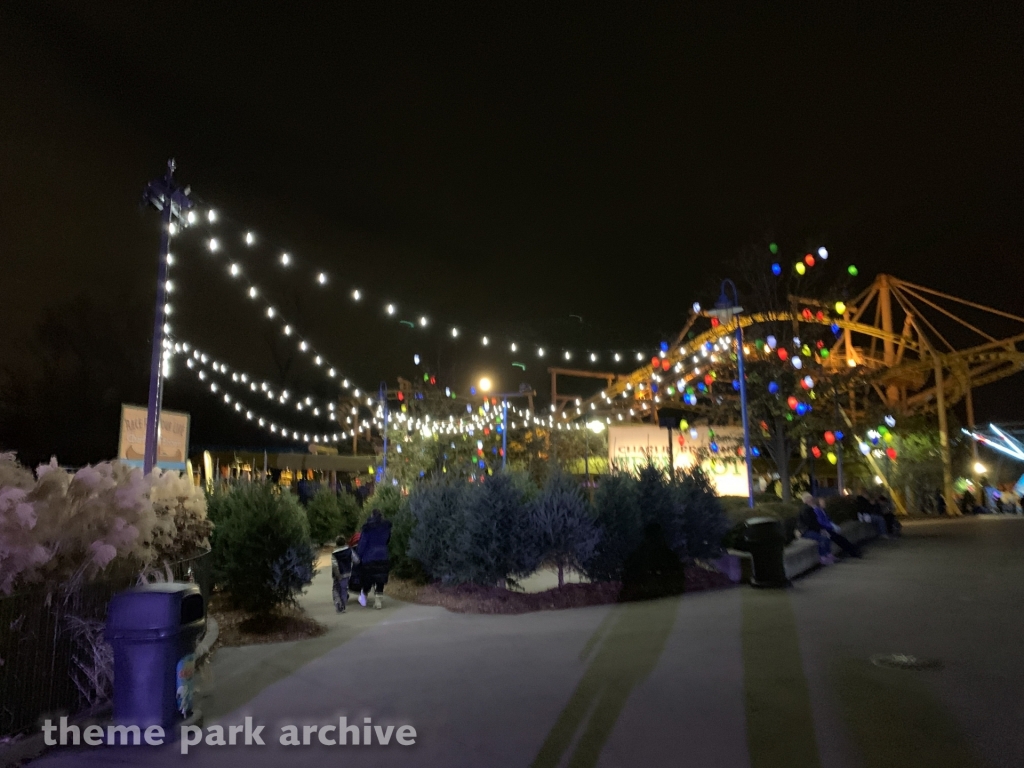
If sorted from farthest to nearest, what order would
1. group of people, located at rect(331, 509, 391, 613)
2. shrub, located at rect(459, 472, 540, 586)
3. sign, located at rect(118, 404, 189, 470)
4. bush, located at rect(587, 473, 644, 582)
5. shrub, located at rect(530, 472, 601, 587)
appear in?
sign, located at rect(118, 404, 189, 470) < bush, located at rect(587, 473, 644, 582) < shrub, located at rect(530, 472, 601, 587) < shrub, located at rect(459, 472, 540, 586) < group of people, located at rect(331, 509, 391, 613)

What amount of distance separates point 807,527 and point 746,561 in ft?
10.9

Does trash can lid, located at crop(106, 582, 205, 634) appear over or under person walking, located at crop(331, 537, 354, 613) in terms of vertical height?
over

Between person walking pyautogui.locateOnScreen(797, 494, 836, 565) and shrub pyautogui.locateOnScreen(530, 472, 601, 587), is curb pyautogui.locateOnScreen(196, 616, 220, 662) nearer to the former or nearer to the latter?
shrub pyautogui.locateOnScreen(530, 472, 601, 587)

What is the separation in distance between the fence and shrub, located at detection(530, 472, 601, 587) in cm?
600

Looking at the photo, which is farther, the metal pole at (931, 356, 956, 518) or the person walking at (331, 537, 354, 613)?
the metal pole at (931, 356, 956, 518)

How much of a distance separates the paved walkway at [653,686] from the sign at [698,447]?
12.7 m

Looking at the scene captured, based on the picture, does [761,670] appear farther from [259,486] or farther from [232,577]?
[259,486]

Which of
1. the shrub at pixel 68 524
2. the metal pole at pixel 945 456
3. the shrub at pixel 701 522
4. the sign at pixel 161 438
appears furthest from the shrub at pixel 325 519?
the metal pole at pixel 945 456

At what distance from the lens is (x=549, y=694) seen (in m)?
5.70

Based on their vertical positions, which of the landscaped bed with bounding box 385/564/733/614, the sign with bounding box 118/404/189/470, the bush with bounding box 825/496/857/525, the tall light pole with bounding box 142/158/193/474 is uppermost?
the tall light pole with bounding box 142/158/193/474

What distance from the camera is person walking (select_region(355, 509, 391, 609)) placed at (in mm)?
10156

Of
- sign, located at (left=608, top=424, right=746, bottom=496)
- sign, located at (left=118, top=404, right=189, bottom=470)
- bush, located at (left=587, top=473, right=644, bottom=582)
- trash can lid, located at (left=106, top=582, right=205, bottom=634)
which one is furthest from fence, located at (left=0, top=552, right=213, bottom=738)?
sign, located at (left=608, top=424, right=746, bottom=496)

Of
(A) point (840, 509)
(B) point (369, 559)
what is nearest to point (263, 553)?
(B) point (369, 559)

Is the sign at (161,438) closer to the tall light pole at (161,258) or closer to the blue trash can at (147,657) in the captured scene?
the tall light pole at (161,258)
